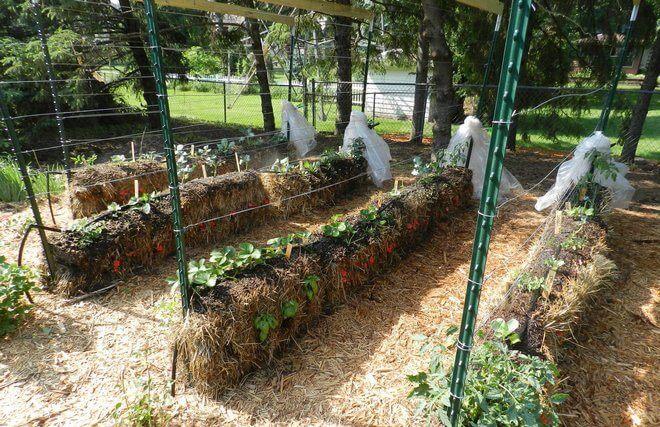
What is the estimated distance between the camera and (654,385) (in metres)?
2.41

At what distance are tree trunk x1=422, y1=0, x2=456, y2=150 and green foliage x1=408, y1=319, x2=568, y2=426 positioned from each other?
4601 millimetres

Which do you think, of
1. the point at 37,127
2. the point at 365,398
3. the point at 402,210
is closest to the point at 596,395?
the point at 365,398

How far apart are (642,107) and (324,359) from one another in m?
7.57

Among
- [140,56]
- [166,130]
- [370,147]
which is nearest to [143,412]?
[166,130]

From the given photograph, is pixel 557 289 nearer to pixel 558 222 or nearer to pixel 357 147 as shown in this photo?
pixel 558 222

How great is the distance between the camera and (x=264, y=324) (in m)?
2.41

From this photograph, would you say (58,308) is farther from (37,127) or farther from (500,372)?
(37,127)

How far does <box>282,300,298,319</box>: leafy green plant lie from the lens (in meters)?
2.57

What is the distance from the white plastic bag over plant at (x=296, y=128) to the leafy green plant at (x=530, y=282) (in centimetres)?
525

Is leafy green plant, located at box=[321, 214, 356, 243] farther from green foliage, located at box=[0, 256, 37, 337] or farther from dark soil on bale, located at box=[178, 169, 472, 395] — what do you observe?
green foliage, located at box=[0, 256, 37, 337]

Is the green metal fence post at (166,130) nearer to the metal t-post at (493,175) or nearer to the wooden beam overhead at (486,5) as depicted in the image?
the metal t-post at (493,175)

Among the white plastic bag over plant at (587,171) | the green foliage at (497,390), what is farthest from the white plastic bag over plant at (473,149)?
the green foliage at (497,390)

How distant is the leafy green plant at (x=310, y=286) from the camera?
273 centimetres

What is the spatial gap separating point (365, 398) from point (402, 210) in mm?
1953
